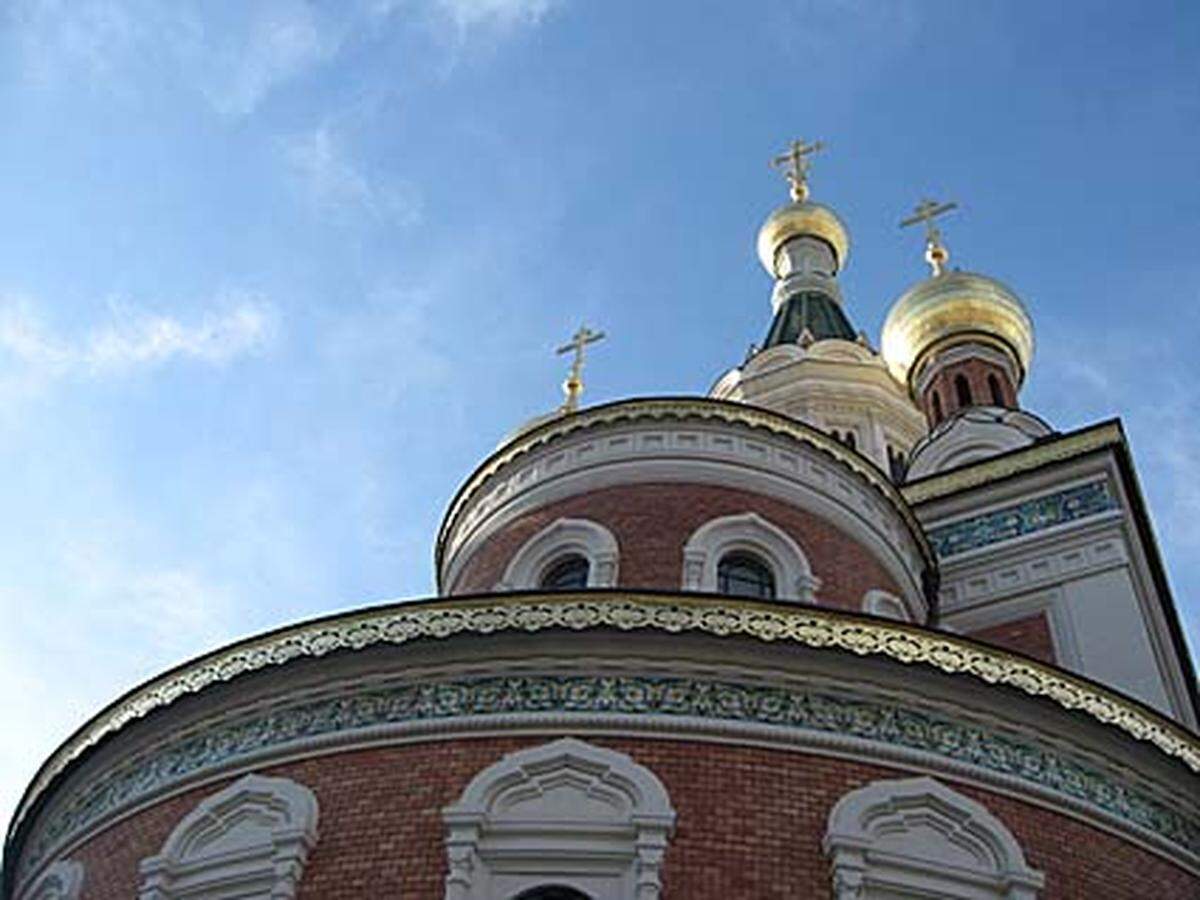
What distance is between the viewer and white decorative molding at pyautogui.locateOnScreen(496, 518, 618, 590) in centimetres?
1314

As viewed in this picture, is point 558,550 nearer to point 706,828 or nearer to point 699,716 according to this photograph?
point 699,716

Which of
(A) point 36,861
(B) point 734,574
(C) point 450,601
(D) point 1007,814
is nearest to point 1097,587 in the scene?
(B) point 734,574

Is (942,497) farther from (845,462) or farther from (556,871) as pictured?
(556,871)

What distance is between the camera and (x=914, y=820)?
9.06 metres

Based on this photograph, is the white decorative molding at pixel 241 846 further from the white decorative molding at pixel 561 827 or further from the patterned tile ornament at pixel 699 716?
the white decorative molding at pixel 561 827

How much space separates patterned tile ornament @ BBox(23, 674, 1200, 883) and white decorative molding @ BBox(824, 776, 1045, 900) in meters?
0.38

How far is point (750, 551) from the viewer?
1321cm

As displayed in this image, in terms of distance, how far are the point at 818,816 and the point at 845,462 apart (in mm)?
5491

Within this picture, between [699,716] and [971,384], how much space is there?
539 inches

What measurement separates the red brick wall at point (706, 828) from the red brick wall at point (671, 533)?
3.64m

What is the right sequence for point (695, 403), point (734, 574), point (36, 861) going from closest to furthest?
point (36, 861) < point (734, 574) < point (695, 403)

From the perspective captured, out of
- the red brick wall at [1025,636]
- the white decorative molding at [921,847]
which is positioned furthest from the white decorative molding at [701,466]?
the white decorative molding at [921,847]

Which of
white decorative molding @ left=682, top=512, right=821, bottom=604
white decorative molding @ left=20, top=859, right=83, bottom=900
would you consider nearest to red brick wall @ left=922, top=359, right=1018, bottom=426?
white decorative molding @ left=682, top=512, right=821, bottom=604

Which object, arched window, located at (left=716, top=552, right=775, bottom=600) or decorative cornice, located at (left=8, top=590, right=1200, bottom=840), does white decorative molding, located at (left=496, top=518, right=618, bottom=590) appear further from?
decorative cornice, located at (left=8, top=590, right=1200, bottom=840)
